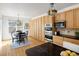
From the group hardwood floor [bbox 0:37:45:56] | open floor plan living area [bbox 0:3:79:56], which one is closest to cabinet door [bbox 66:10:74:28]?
open floor plan living area [bbox 0:3:79:56]

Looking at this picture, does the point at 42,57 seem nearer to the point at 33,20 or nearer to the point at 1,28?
the point at 33,20

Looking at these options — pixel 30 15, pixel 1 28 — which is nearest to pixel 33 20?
pixel 30 15

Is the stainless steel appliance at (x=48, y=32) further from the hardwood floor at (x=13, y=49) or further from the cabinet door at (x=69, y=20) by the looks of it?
the cabinet door at (x=69, y=20)

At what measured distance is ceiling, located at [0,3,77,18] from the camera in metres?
1.21

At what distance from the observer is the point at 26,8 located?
4.26ft

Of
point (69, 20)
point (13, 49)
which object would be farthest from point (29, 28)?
point (69, 20)

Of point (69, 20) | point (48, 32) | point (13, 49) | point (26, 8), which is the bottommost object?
point (13, 49)

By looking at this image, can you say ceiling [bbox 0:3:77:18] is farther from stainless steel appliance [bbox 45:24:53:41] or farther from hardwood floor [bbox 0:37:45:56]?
hardwood floor [bbox 0:37:45:56]

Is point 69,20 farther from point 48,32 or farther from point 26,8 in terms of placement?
point 26,8

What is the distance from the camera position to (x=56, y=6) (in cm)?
126

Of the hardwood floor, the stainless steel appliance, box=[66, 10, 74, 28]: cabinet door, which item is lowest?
the hardwood floor

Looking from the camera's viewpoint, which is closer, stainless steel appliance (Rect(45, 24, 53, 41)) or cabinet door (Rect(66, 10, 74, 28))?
stainless steel appliance (Rect(45, 24, 53, 41))

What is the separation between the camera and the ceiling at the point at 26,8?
1.21 meters

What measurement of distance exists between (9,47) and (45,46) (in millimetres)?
588
